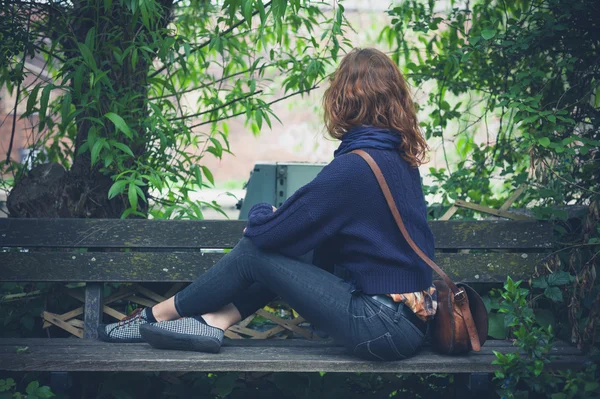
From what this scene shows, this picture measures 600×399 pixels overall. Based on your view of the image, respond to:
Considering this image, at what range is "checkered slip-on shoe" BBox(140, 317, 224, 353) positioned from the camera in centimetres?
251

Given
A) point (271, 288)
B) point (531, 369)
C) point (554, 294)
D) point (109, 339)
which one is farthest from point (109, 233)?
point (554, 294)

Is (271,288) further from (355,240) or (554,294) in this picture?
(554,294)

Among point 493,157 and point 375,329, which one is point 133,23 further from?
point 493,157

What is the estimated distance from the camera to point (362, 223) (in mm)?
2344

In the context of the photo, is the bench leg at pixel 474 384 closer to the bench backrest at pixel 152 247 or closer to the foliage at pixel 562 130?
the foliage at pixel 562 130

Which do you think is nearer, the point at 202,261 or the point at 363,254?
the point at 363,254

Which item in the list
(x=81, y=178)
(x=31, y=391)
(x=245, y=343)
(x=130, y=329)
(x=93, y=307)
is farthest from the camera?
(x=81, y=178)

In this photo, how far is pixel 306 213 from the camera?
2.34 m

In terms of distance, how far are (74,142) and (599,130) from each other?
2.61 meters

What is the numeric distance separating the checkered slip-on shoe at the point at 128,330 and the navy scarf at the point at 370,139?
3.40 ft

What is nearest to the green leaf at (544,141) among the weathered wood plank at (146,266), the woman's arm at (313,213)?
the weathered wood plank at (146,266)

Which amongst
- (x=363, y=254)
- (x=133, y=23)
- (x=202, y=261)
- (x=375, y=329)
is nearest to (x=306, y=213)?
(x=363, y=254)

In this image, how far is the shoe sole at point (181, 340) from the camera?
250cm

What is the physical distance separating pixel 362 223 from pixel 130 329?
105 centimetres
